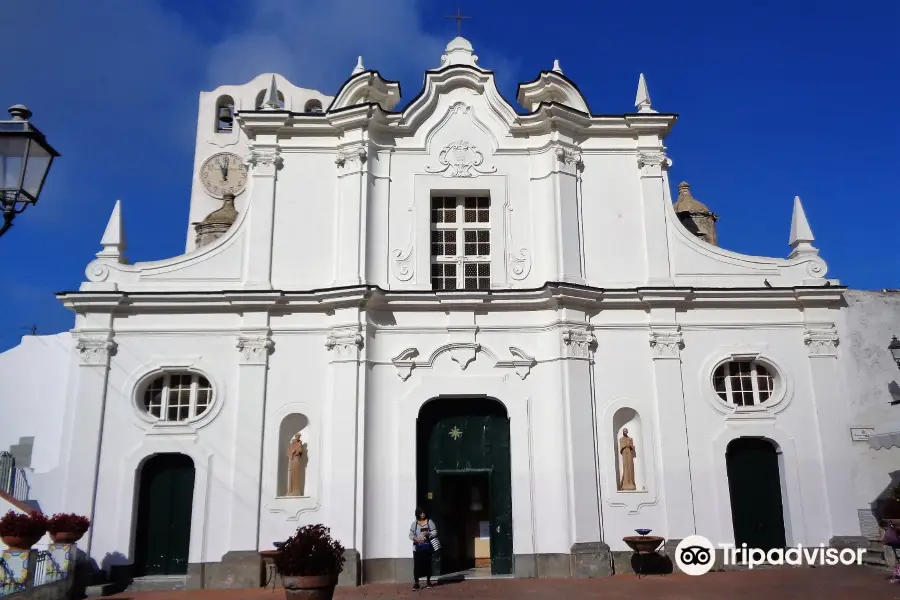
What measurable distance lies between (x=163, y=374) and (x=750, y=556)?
42.1 ft

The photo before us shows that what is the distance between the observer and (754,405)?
15750mm

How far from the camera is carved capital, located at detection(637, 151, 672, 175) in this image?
16969mm

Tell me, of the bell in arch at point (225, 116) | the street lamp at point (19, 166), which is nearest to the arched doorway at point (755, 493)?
the street lamp at point (19, 166)

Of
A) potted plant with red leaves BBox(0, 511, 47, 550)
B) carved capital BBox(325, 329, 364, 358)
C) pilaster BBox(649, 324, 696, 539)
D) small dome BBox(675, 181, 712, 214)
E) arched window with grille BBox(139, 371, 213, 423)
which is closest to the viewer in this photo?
potted plant with red leaves BBox(0, 511, 47, 550)

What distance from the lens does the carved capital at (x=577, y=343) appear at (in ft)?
50.1

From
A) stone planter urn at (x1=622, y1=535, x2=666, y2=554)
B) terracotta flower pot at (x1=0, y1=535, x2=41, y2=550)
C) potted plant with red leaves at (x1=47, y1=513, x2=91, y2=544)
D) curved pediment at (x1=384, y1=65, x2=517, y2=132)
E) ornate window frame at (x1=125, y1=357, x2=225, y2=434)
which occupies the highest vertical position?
curved pediment at (x1=384, y1=65, x2=517, y2=132)

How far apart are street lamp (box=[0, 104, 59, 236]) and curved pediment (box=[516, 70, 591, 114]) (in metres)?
12.4

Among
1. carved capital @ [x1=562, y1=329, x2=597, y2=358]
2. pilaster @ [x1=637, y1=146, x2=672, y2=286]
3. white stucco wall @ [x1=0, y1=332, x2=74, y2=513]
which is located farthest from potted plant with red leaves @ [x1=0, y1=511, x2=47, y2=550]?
pilaster @ [x1=637, y1=146, x2=672, y2=286]

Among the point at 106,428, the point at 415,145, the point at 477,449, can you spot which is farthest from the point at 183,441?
the point at 415,145

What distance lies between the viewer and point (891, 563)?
14.0 meters

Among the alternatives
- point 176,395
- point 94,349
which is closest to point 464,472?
point 176,395

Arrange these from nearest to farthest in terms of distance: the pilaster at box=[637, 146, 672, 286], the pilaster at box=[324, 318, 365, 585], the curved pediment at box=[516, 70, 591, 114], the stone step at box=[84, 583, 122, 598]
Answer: the stone step at box=[84, 583, 122, 598] → the pilaster at box=[324, 318, 365, 585] → the pilaster at box=[637, 146, 672, 286] → the curved pediment at box=[516, 70, 591, 114]

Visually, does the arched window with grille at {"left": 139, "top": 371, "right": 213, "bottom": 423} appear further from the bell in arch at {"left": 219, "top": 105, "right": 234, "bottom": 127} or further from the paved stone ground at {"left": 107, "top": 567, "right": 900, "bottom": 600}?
the bell in arch at {"left": 219, "top": 105, "right": 234, "bottom": 127}

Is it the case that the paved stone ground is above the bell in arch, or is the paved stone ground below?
below
